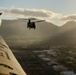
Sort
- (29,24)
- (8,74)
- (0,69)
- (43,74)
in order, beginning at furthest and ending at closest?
(43,74) < (29,24) < (0,69) < (8,74)

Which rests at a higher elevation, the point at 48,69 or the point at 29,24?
the point at 29,24

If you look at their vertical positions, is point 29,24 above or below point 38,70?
above

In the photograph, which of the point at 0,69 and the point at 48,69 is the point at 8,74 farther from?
the point at 48,69

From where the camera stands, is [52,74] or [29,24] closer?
[29,24]

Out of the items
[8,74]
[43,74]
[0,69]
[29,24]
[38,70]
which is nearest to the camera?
[8,74]

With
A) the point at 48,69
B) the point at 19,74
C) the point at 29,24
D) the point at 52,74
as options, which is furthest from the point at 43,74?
the point at 19,74

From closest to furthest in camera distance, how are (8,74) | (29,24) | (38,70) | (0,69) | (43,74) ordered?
(8,74)
(0,69)
(29,24)
(43,74)
(38,70)

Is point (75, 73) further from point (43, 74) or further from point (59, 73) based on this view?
point (43, 74)

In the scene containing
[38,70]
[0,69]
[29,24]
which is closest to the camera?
[0,69]

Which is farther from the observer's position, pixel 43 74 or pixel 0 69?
pixel 43 74
